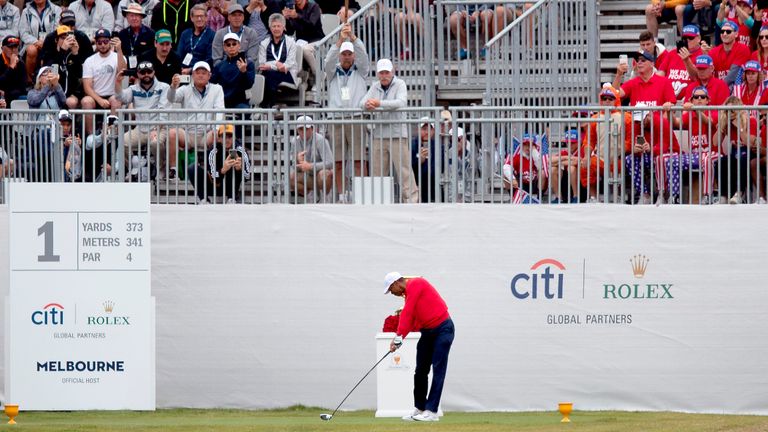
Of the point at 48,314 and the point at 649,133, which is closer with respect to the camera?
the point at 48,314

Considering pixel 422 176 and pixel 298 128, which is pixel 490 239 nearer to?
pixel 422 176

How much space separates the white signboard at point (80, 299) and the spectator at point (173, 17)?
6.41 m

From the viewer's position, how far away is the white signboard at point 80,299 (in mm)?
20016

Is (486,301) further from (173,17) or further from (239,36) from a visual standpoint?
(173,17)

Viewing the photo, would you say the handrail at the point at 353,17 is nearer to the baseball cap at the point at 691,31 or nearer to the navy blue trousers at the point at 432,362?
the baseball cap at the point at 691,31

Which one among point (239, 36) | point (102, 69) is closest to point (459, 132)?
point (239, 36)

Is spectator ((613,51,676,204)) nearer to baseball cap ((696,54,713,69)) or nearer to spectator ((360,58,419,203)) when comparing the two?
baseball cap ((696,54,713,69))

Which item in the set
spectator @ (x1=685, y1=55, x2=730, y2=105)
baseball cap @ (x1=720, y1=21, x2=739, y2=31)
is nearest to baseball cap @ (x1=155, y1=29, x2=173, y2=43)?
spectator @ (x1=685, y1=55, x2=730, y2=105)

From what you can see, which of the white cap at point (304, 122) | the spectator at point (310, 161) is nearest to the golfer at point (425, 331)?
the spectator at point (310, 161)

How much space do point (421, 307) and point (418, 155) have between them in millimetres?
2545

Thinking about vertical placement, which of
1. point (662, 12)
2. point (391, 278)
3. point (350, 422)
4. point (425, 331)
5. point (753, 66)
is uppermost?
point (662, 12)

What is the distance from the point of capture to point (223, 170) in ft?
69.5

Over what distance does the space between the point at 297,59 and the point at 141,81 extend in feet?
8.46

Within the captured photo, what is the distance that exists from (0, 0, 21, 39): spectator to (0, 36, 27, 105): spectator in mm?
2028
